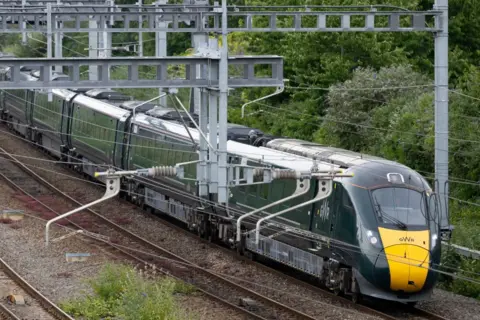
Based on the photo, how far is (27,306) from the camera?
66.9ft

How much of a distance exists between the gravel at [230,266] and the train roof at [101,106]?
2582 millimetres

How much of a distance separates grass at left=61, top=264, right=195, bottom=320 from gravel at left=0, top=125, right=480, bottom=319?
2.01 metres

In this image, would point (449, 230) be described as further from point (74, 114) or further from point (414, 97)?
point (74, 114)

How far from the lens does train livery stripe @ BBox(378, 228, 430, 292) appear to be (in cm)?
1964

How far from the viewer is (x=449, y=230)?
931 inches

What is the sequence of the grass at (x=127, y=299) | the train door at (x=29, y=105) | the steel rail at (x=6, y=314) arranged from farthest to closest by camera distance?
the train door at (x=29, y=105), the steel rail at (x=6, y=314), the grass at (x=127, y=299)

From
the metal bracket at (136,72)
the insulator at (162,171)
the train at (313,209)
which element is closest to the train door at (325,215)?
the train at (313,209)

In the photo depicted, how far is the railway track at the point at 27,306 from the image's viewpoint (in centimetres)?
1947

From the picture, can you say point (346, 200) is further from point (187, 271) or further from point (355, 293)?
point (187, 271)

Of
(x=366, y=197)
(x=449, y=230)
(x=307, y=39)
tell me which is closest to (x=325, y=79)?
(x=307, y=39)

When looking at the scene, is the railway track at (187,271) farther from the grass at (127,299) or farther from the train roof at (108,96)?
the train roof at (108,96)

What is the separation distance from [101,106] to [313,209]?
15.1 m

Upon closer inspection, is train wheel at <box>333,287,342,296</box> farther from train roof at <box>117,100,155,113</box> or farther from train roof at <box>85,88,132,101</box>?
train roof at <box>85,88,132,101</box>

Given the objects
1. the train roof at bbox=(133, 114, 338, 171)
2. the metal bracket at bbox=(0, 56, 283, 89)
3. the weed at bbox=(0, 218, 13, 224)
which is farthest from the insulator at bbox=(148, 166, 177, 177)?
the weed at bbox=(0, 218, 13, 224)
